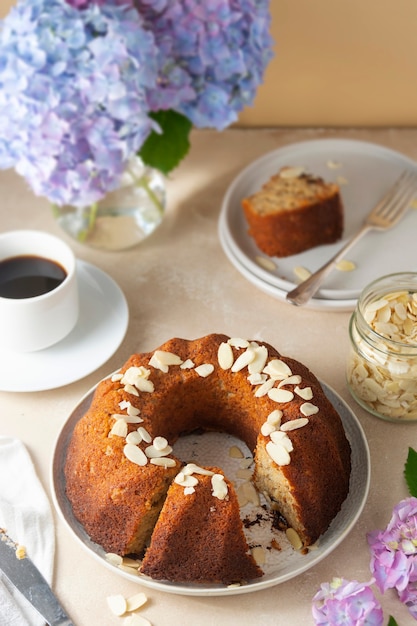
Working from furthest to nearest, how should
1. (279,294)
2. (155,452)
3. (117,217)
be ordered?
1. (117,217)
2. (279,294)
3. (155,452)

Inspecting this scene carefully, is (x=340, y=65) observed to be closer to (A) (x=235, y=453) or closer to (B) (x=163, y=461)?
(A) (x=235, y=453)

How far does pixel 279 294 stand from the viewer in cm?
158

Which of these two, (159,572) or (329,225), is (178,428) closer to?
(159,572)

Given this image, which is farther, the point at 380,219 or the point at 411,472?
the point at 380,219

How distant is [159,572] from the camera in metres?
1.14

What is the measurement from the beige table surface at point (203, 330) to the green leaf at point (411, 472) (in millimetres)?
26

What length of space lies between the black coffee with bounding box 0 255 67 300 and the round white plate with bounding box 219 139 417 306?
1.21ft

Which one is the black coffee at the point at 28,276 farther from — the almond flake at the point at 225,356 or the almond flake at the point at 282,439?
the almond flake at the point at 282,439

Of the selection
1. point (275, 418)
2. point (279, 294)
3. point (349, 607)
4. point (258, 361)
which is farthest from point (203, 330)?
point (349, 607)

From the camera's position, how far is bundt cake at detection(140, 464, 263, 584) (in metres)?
1.14


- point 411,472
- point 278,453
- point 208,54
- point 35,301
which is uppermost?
point 208,54

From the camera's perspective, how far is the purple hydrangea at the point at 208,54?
1.48m

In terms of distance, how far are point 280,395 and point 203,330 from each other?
1.07 ft

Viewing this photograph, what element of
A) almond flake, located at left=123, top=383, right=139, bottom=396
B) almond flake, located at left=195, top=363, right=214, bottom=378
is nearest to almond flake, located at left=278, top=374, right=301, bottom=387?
almond flake, located at left=195, top=363, right=214, bottom=378
